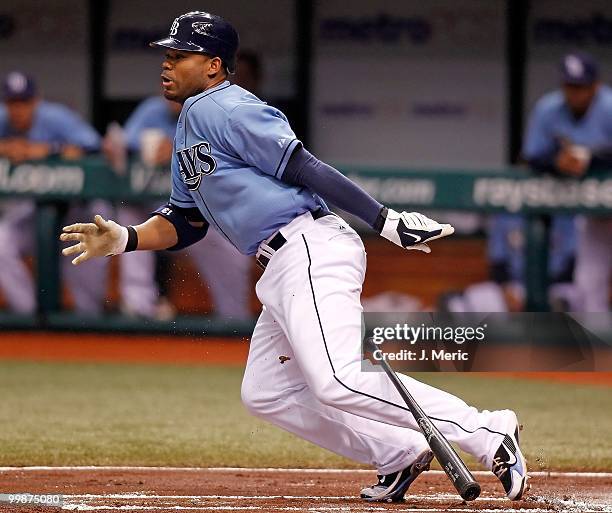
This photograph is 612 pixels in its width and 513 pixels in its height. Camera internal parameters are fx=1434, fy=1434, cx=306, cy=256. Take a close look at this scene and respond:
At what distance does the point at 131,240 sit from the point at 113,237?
91mm

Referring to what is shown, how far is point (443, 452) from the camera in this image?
4.10 m

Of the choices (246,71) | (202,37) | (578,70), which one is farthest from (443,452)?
(246,71)

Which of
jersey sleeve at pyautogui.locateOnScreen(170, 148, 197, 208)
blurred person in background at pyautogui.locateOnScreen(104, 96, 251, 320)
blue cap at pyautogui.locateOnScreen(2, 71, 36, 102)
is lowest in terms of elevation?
blurred person in background at pyautogui.locateOnScreen(104, 96, 251, 320)

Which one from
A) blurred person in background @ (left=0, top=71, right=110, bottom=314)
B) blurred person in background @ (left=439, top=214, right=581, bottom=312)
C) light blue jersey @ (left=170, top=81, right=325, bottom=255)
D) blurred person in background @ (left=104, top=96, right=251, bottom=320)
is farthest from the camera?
blurred person in background @ (left=0, top=71, right=110, bottom=314)

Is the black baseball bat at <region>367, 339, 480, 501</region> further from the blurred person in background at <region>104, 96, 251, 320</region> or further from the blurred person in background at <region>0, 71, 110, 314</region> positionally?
the blurred person in background at <region>0, 71, 110, 314</region>

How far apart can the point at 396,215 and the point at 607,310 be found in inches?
186

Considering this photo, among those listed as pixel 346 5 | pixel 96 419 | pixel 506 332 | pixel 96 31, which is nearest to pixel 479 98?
pixel 346 5

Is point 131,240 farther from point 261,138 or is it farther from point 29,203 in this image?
point 29,203

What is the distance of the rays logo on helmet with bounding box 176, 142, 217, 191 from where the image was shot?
425 cm

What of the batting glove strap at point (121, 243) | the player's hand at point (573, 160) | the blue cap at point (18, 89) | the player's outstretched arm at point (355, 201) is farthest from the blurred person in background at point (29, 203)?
the player's outstretched arm at point (355, 201)

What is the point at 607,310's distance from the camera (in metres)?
8.59

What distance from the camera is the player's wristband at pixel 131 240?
177 inches

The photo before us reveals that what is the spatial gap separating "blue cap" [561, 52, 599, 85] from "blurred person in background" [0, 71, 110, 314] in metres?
2.92

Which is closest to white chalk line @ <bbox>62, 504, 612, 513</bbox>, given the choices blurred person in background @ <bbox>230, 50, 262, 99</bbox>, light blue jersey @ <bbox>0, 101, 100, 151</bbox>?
blurred person in background @ <bbox>230, 50, 262, 99</bbox>
